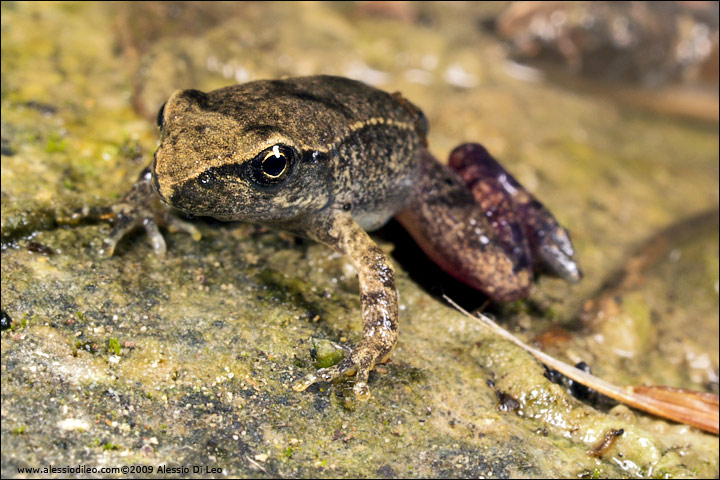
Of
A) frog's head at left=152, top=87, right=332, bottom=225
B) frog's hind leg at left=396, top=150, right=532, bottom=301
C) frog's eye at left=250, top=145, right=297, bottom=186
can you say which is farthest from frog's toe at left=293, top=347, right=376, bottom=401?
frog's hind leg at left=396, top=150, right=532, bottom=301

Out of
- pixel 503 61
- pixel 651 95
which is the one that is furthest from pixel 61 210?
pixel 651 95

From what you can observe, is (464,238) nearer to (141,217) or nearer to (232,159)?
(232,159)

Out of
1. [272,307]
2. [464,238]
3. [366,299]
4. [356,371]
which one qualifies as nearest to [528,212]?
[464,238]

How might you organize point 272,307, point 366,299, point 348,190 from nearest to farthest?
1. point 366,299
2. point 272,307
3. point 348,190

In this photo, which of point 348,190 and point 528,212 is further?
point 528,212

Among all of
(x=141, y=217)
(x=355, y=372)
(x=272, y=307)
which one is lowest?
(x=355, y=372)

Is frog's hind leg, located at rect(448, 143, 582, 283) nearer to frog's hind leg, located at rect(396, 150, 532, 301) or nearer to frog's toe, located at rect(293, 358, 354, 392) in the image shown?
frog's hind leg, located at rect(396, 150, 532, 301)
